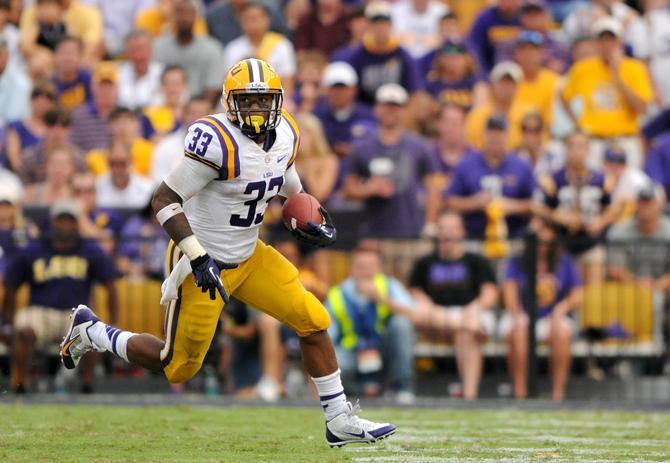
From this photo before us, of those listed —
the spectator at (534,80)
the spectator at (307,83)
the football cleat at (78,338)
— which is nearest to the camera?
the football cleat at (78,338)

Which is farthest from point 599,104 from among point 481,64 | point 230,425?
point 230,425

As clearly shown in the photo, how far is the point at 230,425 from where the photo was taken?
8.55 meters

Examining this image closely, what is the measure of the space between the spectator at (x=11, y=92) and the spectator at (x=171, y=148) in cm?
165

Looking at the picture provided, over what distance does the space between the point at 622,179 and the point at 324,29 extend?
161 inches

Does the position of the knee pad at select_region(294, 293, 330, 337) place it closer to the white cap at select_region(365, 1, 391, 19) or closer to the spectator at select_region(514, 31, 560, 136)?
the spectator at select_region(514, 31, 560, 136)

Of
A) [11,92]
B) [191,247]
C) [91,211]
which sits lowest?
[191,247]

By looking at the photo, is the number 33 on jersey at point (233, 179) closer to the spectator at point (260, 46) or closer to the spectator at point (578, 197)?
the spectator at point (578, 197)

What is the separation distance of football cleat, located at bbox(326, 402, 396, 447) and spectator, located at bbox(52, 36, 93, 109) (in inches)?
294

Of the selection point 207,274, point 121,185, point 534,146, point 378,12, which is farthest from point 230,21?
point 207,274

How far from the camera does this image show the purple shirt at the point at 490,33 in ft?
46.6

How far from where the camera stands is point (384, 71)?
44.5ft

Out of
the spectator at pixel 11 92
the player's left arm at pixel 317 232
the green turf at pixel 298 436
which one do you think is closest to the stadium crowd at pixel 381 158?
the spectator at pixel 11 92

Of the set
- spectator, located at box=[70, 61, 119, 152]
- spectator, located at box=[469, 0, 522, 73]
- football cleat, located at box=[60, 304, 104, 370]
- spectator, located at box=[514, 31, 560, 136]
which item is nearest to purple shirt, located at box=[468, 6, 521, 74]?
spectator, located at box=[469, 0, 522, 73]

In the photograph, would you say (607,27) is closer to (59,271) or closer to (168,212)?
(59,271)
